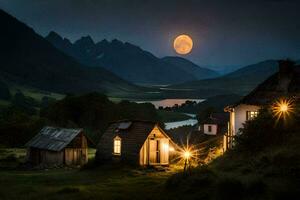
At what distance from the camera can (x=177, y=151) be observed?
1998 inches

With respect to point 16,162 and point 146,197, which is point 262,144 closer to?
point 146,197

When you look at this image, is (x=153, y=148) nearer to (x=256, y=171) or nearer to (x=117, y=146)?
(x=117, y=146)

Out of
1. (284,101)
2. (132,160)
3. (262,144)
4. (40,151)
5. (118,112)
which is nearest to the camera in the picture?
(262,144)

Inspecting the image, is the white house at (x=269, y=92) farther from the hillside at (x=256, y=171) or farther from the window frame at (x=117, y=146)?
the window frame at (x=117, y=146)

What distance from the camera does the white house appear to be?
43.9 meters

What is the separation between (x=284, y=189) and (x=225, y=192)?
2.88 meters

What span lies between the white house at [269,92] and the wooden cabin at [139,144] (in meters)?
7.56

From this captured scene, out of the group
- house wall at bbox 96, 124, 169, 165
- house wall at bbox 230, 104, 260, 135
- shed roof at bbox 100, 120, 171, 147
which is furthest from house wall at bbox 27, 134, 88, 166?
house wall at bbox 230, 104, 260, 135

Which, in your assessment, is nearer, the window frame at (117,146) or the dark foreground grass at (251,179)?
the dark foreground grass at (251,179)

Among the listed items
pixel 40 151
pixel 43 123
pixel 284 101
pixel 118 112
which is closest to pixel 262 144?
pixel 284 101

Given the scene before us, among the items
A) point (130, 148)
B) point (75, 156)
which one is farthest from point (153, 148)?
point (75, 156)

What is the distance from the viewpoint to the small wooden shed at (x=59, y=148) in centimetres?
6019

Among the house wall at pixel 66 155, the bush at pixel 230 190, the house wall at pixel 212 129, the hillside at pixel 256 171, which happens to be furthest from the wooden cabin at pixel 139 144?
the house wall at pixel 212 129

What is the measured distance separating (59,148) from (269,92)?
30.4 m
